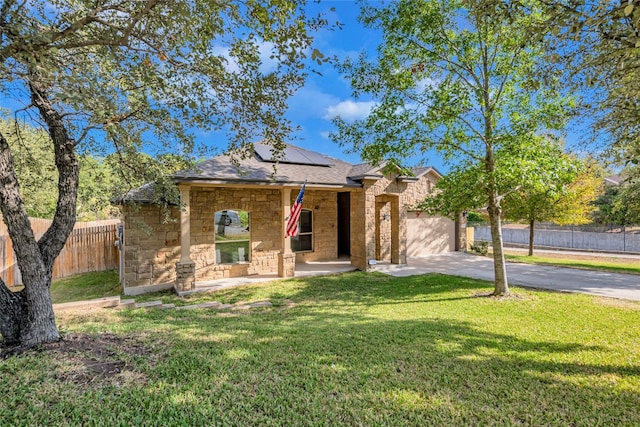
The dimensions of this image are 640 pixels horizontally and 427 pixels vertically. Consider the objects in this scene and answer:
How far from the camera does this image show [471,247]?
63.4 ft

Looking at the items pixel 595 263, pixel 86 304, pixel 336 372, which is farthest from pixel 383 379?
pixel 595 263

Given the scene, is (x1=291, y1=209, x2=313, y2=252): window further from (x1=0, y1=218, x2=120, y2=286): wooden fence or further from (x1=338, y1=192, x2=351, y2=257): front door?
(x1=0, y1=218, x2=120, y2=286): wooden fence

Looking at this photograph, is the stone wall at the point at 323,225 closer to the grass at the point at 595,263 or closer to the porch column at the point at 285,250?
the porch column at the point at 285,250

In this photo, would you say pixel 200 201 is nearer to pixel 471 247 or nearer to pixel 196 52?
pixel 196 52

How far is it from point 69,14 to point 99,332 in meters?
4.80

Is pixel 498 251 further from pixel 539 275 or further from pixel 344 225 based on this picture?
pixel 344 225

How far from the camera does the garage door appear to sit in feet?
55.5

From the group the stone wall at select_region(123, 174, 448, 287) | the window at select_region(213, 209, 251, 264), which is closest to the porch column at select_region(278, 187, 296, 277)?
the stone wall at select_region(123, 174, 448, 287)

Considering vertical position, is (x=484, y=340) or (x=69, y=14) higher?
(x=69, y=14)

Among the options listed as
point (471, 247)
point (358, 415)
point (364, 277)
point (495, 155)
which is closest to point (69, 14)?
point (358, 415)

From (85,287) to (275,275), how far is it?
6.55m

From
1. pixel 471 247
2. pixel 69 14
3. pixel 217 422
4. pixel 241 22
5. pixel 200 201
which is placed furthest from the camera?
pixel 471 247

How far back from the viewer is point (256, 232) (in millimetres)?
11820

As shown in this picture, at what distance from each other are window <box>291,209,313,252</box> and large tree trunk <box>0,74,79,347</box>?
976 cm
